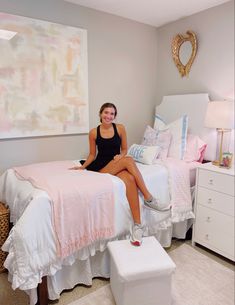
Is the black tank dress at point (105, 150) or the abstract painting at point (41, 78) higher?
the abstract painting at point (41, 78)

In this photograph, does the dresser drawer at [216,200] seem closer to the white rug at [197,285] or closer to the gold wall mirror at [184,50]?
the white rug at [197,285]

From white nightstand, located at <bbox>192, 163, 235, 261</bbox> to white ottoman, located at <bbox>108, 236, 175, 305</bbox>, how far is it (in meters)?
0.85

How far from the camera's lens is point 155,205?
87.5 inches

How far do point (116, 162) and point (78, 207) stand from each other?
617 mm

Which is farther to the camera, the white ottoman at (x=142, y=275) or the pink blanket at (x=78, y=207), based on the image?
the pink blanket at (x=78, y=207)

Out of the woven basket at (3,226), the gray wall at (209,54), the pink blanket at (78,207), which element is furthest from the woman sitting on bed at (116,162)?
the gray wall at (209,54)

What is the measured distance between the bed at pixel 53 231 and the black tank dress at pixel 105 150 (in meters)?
0.35

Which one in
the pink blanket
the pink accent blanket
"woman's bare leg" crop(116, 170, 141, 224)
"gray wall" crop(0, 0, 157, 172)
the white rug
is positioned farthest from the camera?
"gray wall" crop(0, 0, 157, 172)

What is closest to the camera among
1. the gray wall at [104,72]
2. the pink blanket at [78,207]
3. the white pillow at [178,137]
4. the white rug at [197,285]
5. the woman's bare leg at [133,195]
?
the pink blanket at [78,207]

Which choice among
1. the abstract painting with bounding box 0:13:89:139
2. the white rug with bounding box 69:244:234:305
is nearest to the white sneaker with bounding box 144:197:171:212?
the white rug with bounding box 69:244:234:305

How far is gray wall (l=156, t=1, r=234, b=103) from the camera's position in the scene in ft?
8.68

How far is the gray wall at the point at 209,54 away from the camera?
265cm

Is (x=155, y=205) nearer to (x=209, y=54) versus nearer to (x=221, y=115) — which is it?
(x=221, y=115)

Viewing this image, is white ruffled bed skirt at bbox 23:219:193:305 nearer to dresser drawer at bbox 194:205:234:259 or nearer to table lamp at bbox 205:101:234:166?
dresser drawer at bbox 194:205:234:259
